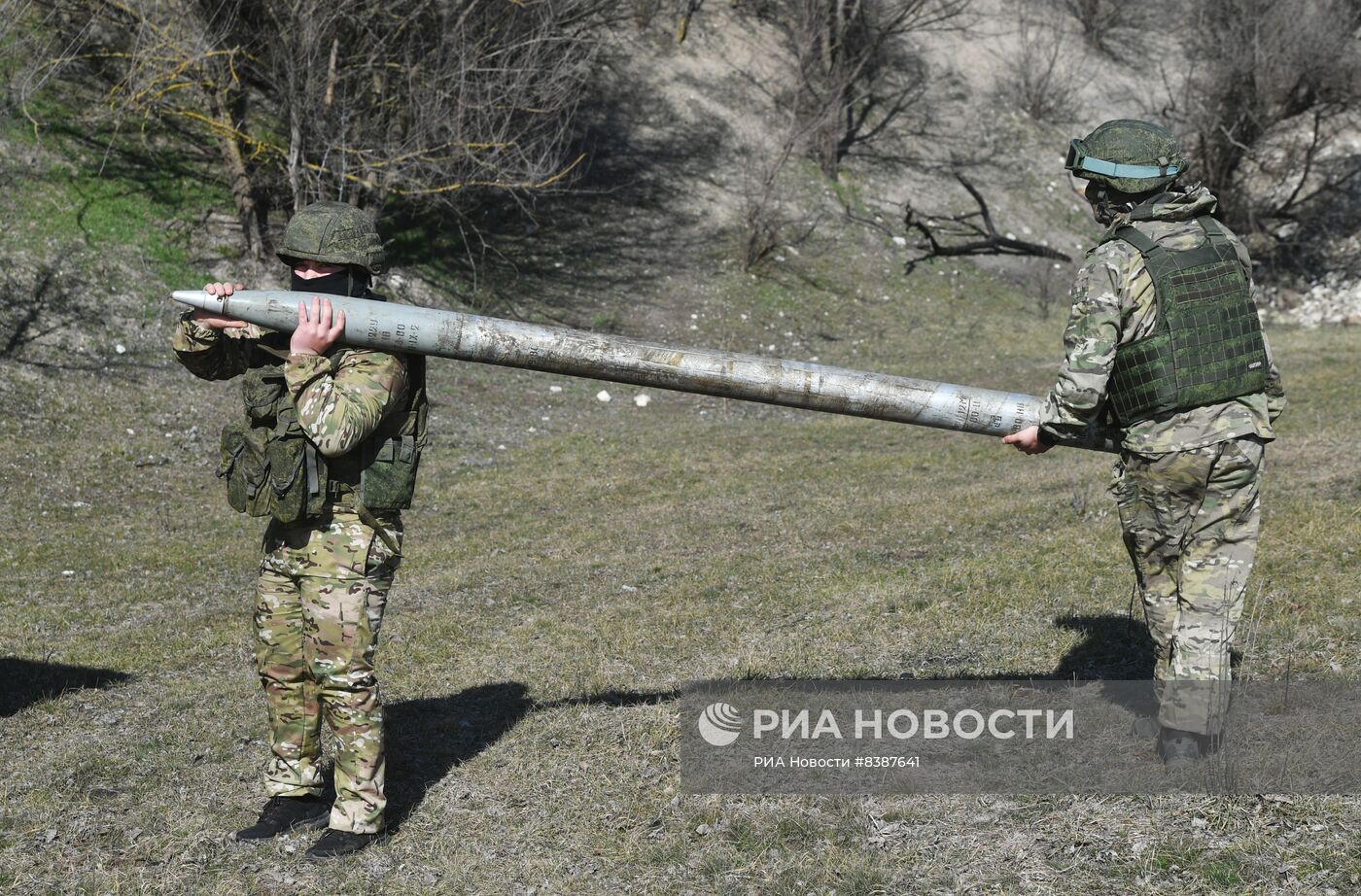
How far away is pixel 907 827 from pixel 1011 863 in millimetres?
415

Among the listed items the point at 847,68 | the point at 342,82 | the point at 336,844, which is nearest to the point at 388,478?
the point at 336,844

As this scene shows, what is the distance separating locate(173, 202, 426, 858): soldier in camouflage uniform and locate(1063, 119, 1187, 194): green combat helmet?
258 centimetres

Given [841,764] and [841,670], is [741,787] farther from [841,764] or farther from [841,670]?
[841,670]

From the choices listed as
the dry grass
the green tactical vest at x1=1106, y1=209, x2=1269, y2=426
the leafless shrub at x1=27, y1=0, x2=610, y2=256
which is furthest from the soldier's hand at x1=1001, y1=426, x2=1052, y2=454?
the leafless shrub at x1=27, y1=0, x2=610, y2=256

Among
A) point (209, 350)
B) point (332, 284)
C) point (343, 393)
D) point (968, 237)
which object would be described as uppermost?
point (968, 237)

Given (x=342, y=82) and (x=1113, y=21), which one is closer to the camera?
(x=342, y=82)

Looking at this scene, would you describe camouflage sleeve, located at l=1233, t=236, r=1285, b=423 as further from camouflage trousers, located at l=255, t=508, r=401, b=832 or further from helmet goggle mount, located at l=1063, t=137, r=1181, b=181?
camouflage trousers, located at l=255, t=508, r=401, b=832

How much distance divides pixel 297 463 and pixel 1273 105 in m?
25.6

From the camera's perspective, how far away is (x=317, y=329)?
420cm

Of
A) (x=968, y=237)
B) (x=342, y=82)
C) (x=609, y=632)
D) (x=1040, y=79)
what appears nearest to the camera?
(x=609, y=632)

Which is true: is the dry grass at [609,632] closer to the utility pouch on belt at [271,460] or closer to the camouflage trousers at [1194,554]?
the camouflage trousers at [1194,554]

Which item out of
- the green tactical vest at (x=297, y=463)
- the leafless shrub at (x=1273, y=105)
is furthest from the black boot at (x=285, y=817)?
the leafless shrub at (x=1273, y=105)

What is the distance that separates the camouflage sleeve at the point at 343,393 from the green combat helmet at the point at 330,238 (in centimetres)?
34

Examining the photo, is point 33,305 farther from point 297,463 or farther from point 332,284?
point 297,463
